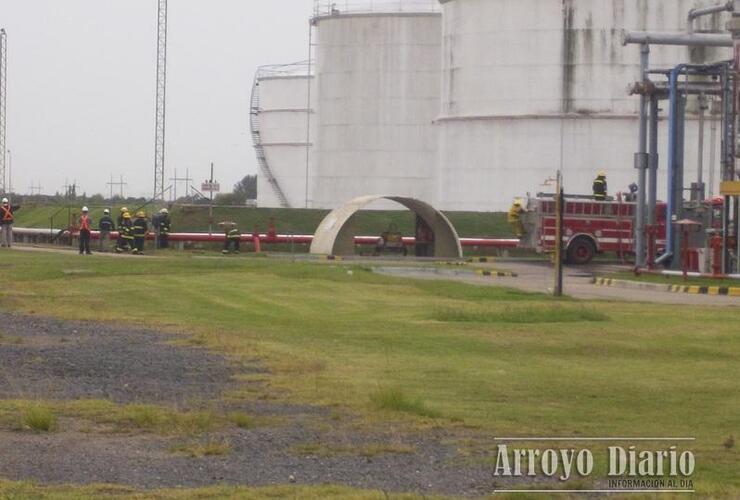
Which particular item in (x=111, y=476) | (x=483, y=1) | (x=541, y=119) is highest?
(x=483, y=1)

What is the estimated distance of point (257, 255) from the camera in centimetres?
5069

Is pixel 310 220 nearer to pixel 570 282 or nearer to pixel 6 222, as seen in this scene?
pixel 6 222

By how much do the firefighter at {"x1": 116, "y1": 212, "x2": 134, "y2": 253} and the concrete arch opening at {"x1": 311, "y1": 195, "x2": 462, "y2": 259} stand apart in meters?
6.05

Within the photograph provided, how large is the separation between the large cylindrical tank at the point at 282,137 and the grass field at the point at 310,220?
961 inches

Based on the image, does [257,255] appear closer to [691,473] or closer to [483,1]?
[483,1]

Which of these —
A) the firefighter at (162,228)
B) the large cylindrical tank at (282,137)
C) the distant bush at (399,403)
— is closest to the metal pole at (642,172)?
the firefighter at (162,228)

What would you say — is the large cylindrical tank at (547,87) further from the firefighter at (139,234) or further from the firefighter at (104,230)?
the firefighter at (139,234)

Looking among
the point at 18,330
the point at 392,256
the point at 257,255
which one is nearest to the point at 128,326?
the point at 18,330

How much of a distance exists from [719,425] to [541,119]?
50.4m

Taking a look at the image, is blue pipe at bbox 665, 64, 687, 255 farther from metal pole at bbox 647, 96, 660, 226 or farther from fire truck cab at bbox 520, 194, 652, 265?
fire truck cab at bbox 520, 194, 652, 265

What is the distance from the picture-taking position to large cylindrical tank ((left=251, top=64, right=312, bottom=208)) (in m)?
90.8

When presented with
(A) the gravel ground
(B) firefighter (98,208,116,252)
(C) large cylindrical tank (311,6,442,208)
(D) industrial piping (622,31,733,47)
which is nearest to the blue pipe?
(D) industrial piping (622,31,733,47)

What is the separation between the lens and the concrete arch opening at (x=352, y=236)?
172 feet

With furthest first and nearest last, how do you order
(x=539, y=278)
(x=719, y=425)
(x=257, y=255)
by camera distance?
(x=257, y=255), (x=539, y=278), (x=719, y=425)
